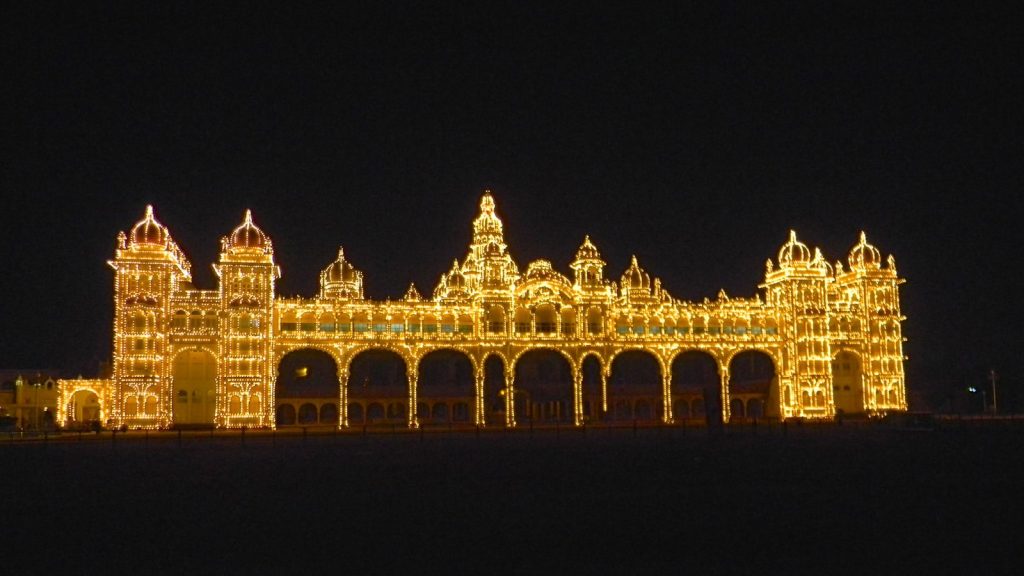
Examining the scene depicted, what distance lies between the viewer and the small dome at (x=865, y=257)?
79.9 m

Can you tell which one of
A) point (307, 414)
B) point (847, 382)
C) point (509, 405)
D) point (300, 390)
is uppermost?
point (300, 390)

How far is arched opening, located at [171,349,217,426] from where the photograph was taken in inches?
2736

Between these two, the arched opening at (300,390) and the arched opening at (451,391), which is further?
the arched opening at (451,391)

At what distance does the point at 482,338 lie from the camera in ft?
237

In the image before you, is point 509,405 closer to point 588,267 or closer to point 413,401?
point 413,401

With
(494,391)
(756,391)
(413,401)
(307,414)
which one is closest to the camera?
(413,401)

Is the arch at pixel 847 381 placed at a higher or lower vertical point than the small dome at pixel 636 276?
lower

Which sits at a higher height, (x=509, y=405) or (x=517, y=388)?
(x=517, y=388)

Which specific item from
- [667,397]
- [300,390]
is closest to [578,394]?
[667,397]

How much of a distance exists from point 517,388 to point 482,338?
15.2m

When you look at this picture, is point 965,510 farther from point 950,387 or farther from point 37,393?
point 950,387

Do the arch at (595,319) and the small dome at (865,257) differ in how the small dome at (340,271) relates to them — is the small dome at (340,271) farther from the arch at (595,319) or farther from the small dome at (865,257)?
the small dome at (865,257)

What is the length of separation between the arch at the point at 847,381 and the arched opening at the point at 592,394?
1943 centimetres

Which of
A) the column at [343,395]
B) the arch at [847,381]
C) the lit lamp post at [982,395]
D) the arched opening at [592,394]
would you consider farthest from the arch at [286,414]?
the lit lamp post at [982,395]
